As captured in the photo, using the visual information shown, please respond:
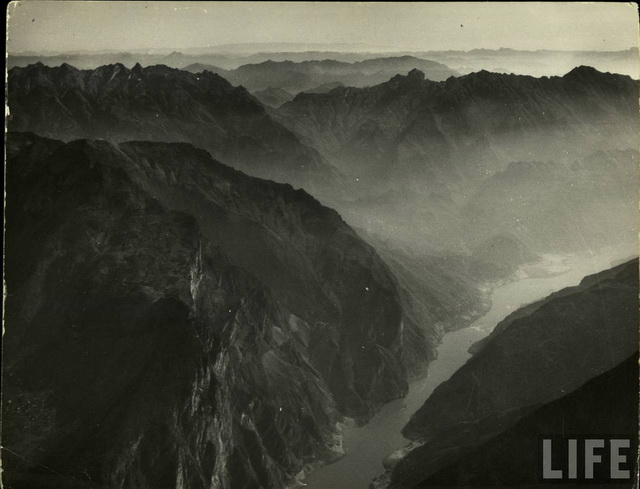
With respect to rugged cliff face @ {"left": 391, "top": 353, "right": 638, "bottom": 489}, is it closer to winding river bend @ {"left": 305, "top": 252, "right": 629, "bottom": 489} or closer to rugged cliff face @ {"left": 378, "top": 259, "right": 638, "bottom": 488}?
rugged cliff face @ {"left": 378, "top": 259, "right": 638, "bottom": 488}

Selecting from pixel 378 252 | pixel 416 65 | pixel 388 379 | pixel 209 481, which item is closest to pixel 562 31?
pixel 416 65

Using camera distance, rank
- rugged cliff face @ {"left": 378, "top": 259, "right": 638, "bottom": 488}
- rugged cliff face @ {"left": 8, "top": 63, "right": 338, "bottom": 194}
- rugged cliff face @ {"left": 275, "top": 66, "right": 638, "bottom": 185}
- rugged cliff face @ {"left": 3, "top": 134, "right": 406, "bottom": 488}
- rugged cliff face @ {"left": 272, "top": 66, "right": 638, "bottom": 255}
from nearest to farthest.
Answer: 1. rugged cliff face @ {"left": 3, "top": 134, "right": 406, "bottom": 488}
2. rugged cliff face @ {"left": 378, "top": 259, "right": 638, "bottom": 488}
3. rugged cliff face @ {"left": 8, "top": 63, "right": 338, "bottom": 194}
4. rugged cliff face @ {"left": 272, "top": 66, "right": 638, "bottom": 255}
5. rugged cliff face @ {"left": 275, "top": 66, "right": 638, "bottom": 185}

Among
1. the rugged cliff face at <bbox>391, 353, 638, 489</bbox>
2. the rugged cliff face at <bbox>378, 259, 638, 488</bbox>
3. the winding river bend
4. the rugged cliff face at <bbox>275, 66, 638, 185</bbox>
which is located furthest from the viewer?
the rugged cliff face at <bbox>275, 66, 638, 185</bbox>

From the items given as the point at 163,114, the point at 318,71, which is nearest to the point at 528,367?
the point at 318,71

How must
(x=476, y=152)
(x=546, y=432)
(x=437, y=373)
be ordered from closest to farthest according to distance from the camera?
(x=546, y=432) → (x=437, y=373) → (x=476, y=152)

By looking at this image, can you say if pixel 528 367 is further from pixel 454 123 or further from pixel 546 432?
pixel 454 123

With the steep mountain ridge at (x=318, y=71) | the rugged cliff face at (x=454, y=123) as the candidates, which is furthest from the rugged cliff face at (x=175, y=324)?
the steep mountain ridge at (x=318, y=71)

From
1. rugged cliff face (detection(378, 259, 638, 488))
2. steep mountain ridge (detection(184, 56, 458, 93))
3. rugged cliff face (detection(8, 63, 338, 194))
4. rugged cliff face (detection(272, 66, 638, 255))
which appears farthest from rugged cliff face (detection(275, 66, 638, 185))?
rugged cliff face (detection(378, 259, 638, 488))
